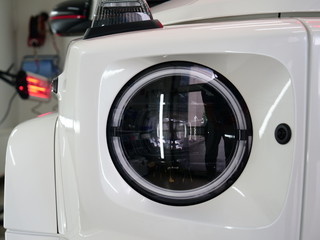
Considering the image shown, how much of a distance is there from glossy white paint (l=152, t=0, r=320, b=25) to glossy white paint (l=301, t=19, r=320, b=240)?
25 centimetres

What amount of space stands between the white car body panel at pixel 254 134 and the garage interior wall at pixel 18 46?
10.2 ft

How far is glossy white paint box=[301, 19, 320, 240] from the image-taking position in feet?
1.81

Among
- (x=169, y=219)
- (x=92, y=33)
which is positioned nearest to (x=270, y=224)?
(x=169, y=219)

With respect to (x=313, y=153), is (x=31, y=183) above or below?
below

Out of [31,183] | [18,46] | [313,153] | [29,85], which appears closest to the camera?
[313,153]

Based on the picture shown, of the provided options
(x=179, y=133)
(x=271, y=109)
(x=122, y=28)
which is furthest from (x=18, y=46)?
(x=271, y=109)

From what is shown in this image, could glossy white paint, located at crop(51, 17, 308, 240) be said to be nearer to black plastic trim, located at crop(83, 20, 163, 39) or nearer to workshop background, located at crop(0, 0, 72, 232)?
black plastic trim, located at crop(83, 20, 163, 39)

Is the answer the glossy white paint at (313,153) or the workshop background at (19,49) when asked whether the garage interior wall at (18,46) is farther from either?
the glossy white paint at (313,153)

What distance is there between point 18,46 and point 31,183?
10.8 ft

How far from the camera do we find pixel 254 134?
629 mm

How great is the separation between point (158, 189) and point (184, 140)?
4.1 inches

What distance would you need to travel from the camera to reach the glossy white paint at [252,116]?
0.56 meters

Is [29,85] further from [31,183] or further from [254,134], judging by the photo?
[254,134]

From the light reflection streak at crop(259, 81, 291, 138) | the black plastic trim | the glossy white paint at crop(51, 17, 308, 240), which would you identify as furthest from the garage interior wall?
the light reflection streak at crop(259, 81, 291, 138)
